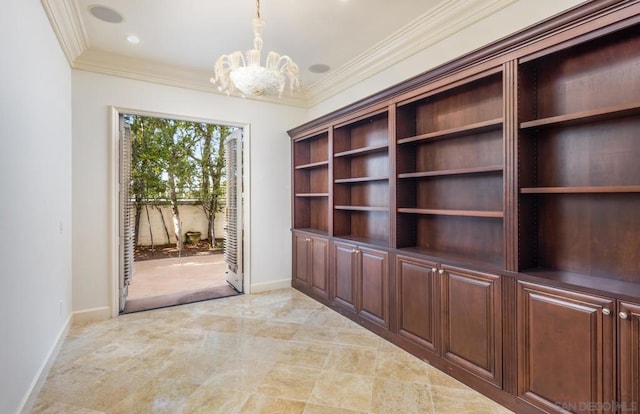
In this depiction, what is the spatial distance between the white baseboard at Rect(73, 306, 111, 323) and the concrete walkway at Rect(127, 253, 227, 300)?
84 centimetres

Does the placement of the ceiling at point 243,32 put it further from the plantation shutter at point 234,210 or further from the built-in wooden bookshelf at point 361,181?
the plantation shutter at point 234,210

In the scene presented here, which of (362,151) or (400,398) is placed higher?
(362,151)

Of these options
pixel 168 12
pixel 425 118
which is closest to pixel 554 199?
pixel 425 118

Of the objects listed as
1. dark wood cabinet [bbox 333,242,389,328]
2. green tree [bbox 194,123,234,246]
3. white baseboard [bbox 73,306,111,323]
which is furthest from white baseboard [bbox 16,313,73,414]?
green tree [bbox 194,123,234,246]

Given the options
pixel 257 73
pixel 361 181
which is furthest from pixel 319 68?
pixel 257 73

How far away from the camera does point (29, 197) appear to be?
2193 mm

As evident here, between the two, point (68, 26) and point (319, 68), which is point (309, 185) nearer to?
point (319, 68)

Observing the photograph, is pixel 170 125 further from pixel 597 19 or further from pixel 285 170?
pixel 597 19

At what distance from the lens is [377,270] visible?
3.27 metres

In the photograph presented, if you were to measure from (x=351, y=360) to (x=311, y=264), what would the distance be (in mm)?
1838

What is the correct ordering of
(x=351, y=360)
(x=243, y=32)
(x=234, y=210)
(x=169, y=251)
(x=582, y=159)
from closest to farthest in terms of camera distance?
(x=582, y=159) < (x=351, y=360) < (x=243, y=32) < (x=234, y=210) < (x=169, y=251)

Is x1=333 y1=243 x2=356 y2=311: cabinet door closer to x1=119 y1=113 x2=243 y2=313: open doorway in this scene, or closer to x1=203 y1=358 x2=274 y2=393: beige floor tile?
x1=203 y1=358 x2=274 y2=393: beige floor tile

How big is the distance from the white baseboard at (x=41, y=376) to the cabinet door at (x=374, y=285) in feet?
9.16

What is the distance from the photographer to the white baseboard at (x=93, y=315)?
144 inches
